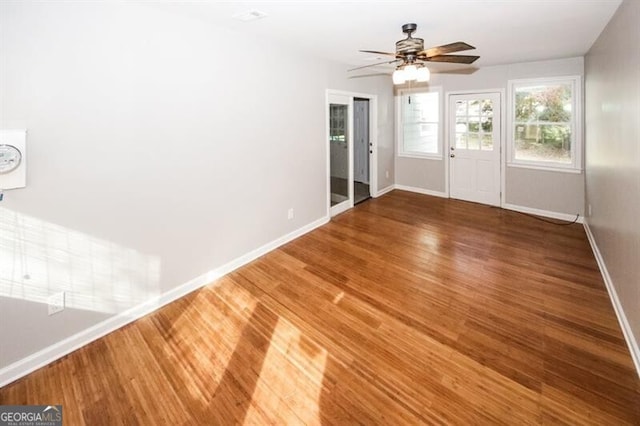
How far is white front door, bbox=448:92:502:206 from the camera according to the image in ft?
18.5

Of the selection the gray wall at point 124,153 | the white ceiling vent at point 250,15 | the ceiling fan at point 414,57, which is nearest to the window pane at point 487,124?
the ceiling fan at point 414,57

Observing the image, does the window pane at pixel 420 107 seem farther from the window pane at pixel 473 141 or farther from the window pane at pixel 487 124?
the window pane at pixel 487 124

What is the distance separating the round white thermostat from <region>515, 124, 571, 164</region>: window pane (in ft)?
20.2

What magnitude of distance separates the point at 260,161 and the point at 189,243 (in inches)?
48.1

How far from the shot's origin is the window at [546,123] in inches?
189

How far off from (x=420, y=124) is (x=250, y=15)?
4.62 metres

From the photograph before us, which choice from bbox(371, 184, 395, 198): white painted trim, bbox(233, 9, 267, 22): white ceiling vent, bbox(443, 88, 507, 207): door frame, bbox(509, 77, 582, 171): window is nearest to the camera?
bbox(233, 9, 267, 22): white ceiling vent

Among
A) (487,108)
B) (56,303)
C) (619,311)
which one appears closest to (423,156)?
(487,108)

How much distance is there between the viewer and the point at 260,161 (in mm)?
3742

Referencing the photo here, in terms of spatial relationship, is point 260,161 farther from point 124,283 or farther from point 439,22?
point 439,22

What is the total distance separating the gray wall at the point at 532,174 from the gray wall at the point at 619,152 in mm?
1008

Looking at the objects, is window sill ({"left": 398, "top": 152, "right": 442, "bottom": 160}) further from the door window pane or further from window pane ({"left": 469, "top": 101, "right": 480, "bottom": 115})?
window pane ({"left": 469, "top": 101, "right": 480, "bottom": 115})

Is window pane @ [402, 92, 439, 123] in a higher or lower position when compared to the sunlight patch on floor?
higher

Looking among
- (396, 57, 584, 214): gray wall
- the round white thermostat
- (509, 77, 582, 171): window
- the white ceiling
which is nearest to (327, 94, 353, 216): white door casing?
the white ceiling
